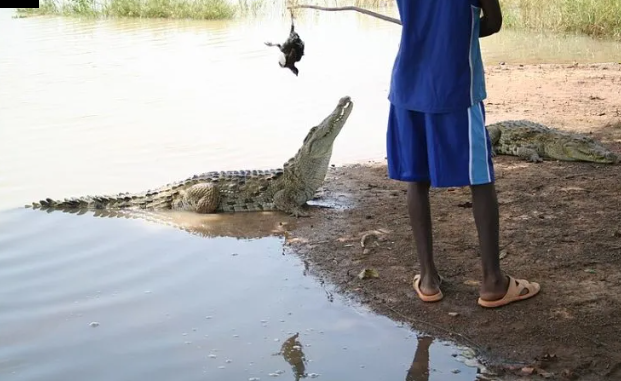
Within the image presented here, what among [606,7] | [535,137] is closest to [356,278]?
[535,137]

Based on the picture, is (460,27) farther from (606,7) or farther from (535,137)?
(606,7)

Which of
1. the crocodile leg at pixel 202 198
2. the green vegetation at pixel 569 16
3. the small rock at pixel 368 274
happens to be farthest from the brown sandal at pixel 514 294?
the green vegetation at pixel 569 16

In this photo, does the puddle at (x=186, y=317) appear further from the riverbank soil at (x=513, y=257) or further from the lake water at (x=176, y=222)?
the riverbank soil at (x=513, y=257)

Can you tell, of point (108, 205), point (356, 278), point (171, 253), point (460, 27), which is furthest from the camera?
point (108, 205)

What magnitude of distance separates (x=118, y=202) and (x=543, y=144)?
402 cm

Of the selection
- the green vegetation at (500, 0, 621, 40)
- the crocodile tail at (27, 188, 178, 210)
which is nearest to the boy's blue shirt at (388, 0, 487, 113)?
the crocodile tail at (27, 188, 178, 210)

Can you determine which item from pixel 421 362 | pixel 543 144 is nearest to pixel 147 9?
pixel 543 144

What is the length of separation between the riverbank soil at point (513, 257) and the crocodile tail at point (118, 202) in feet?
4.50

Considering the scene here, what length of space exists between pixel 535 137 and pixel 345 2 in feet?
46.6

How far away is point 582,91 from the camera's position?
1027 cm

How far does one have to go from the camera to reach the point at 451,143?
3.61 metres

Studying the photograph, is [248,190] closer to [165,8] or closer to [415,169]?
[415,169]

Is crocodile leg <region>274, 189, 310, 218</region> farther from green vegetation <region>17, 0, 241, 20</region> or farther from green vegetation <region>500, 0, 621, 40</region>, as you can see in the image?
green vegetation <region>17, 0, 241, 20</region>

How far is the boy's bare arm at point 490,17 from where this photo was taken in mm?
3479
